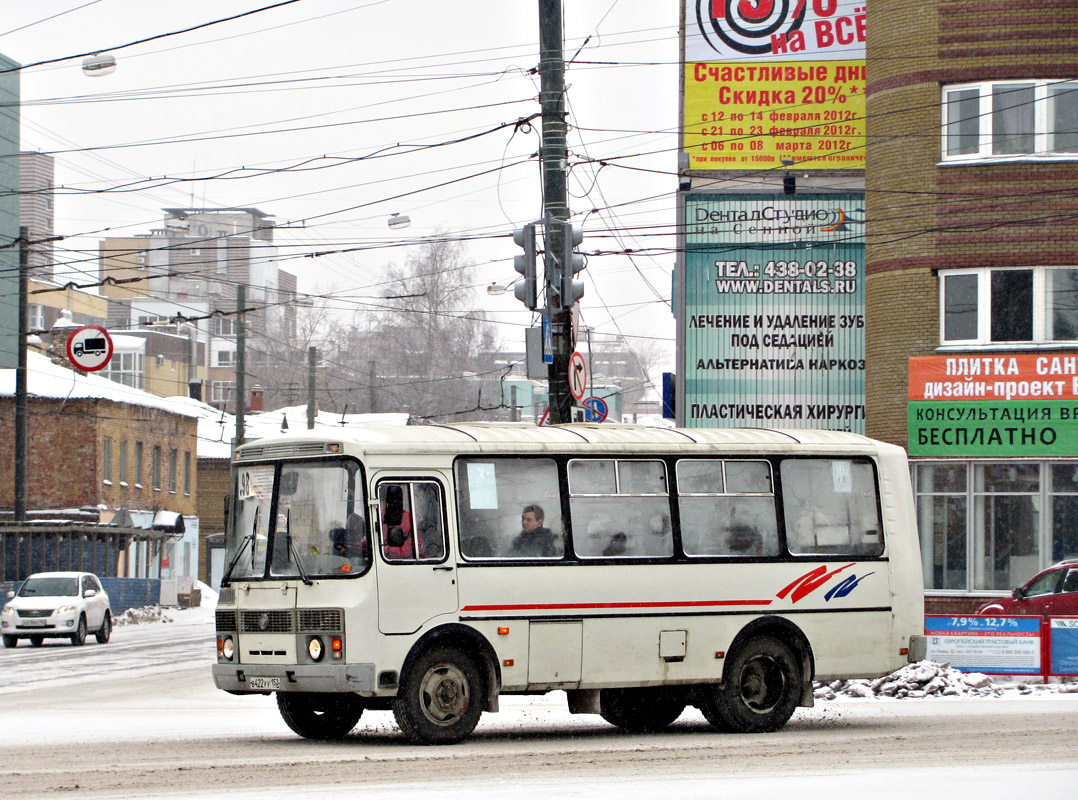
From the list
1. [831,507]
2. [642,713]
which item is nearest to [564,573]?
[642,713]

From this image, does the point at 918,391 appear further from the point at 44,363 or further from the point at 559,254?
the point at 44,363

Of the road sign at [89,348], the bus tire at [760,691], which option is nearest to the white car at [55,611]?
the road sign at [89,348]

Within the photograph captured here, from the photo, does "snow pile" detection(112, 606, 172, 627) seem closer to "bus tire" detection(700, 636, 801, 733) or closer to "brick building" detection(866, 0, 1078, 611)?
"brick building" detection(866, 0, 1078, 611)

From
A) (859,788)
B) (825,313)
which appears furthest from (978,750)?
(825,313)

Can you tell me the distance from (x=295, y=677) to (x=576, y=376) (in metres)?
7.29

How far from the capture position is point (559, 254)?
2028 cm

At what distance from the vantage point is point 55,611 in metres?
36.2

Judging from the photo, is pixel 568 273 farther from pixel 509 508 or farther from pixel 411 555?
pixel 411 555

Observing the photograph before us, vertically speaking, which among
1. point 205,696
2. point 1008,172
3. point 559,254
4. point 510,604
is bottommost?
point 205,696

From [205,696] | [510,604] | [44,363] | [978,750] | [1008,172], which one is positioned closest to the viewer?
[978,750]

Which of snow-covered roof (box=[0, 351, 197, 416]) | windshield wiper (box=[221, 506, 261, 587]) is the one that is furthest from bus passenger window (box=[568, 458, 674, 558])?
snow-covered roof (box=[0, 351, 197, 416])

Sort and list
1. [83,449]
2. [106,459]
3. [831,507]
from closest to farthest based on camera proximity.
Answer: [831,507]
[83,449]
[106,459]

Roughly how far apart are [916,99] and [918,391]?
4.97m

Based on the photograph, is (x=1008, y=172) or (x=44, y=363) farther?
(x=44, y=363)
